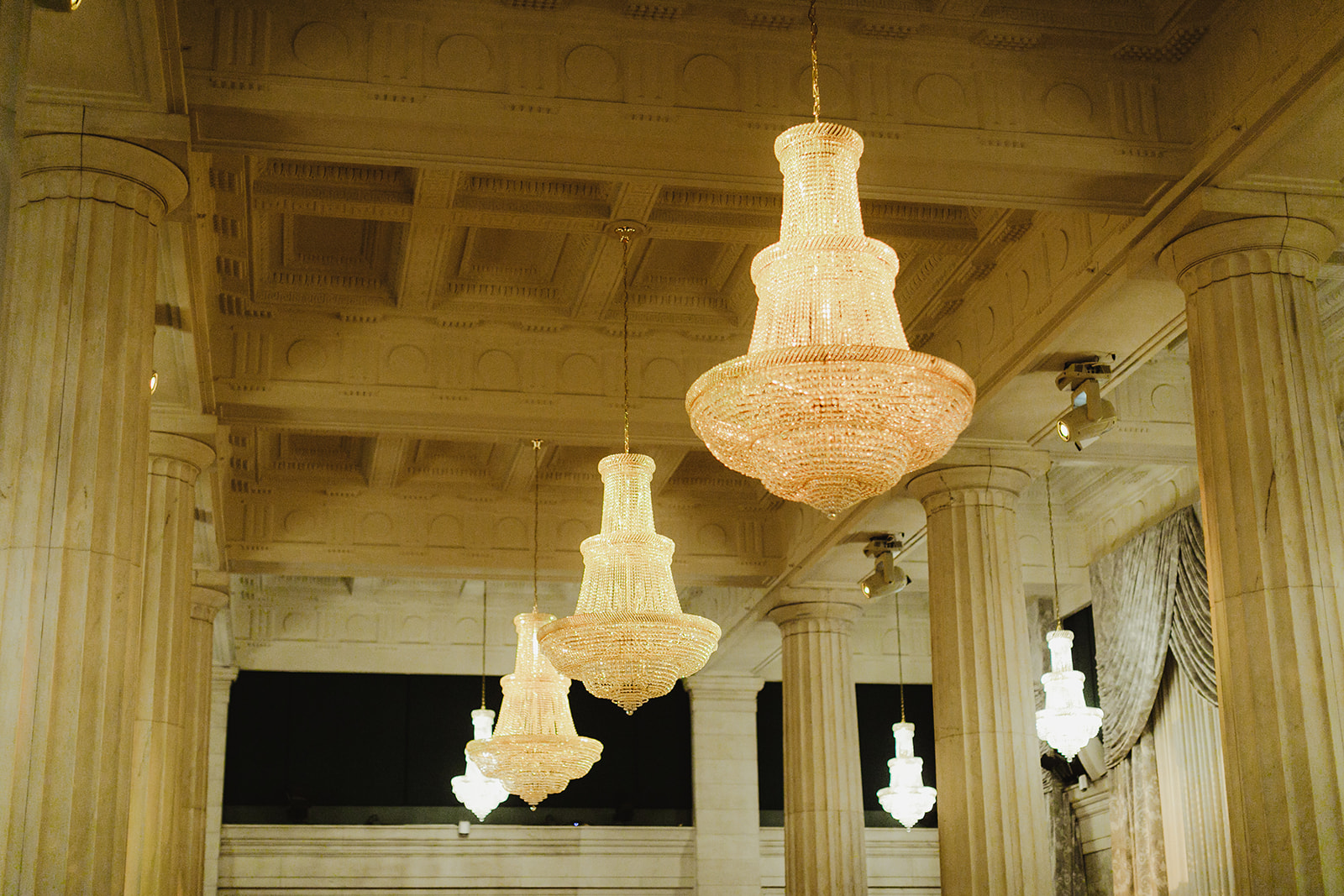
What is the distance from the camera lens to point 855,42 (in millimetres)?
7176

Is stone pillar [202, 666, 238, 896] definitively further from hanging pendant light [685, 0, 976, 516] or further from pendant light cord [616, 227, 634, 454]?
hanging pendant light [685, 0, 976, 516]

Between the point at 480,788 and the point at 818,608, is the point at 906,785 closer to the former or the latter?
the point at 818,608

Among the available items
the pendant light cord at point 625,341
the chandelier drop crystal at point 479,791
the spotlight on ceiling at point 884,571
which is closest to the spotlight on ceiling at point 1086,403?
the pendant light cord at point 625,341

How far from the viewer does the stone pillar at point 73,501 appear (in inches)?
209

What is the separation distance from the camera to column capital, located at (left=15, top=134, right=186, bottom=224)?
6086mm

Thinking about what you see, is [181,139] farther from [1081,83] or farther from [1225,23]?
[1225,23]

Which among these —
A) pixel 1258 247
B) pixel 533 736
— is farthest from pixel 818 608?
pixel 1258 247

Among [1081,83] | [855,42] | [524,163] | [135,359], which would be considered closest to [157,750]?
[135,359]

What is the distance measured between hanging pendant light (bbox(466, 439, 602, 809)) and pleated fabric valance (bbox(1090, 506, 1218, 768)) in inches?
208

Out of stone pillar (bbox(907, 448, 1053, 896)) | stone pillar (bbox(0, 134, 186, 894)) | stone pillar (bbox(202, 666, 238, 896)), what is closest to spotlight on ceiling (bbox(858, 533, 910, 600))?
stone pillar (bbox(907, 448, 1053, 896))

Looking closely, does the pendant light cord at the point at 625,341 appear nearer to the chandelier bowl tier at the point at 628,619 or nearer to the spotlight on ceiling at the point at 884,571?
the chandelier bowl tier at the point at 628,619

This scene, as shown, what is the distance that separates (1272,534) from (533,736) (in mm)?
5741

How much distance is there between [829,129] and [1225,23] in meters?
2.53

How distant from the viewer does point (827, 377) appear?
16.7 ft
